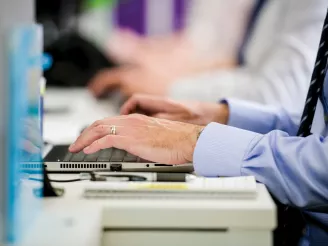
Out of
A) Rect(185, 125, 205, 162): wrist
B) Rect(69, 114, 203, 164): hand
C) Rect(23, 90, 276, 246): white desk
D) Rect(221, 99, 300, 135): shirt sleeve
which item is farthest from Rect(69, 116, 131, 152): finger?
Rect(221, 99, 300, 135): shirt sleeve

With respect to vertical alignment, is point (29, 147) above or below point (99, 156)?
above

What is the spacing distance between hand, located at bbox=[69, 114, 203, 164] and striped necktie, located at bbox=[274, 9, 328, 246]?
0.73 feet

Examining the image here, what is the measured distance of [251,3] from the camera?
417cm

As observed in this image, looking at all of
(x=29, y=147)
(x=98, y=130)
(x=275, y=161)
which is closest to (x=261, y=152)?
(x=275, y=161)

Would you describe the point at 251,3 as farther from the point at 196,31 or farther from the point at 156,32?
the point at 156,32

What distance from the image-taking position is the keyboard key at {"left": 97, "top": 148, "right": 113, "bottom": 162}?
151 cm

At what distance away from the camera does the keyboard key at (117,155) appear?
59.4 inches

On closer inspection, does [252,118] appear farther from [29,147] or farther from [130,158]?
[29,147]

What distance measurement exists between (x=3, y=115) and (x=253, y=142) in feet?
1.85

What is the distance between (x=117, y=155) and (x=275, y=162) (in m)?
0.31

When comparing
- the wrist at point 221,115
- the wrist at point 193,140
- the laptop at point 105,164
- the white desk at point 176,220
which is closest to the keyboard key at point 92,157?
the laptop at point 105,164

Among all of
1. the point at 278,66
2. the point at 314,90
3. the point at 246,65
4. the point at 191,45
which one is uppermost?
the point at 314,90

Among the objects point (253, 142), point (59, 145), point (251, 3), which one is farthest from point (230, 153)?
point (251, 3)

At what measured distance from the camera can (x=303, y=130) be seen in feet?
5.33
